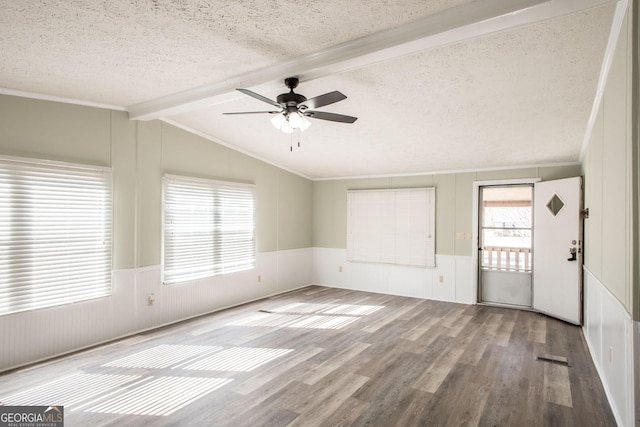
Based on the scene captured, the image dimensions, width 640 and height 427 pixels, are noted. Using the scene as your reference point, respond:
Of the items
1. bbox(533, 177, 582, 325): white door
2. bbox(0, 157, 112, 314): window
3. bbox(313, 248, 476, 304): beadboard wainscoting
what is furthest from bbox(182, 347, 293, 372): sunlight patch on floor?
bbox(533, 177, 582, 325): white door

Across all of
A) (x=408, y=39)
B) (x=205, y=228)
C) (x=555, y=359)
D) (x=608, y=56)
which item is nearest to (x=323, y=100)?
(x=408, y=39)

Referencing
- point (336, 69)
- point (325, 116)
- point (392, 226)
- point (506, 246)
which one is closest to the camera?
point (336, 69)

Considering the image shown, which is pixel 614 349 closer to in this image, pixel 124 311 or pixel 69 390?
pixel 69 390

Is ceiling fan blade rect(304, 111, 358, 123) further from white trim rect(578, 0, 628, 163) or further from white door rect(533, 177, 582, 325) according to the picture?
white door rect(533, 177, 582, 325)

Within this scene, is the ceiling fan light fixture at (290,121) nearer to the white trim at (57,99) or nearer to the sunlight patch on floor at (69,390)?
the white trim at (57,99)

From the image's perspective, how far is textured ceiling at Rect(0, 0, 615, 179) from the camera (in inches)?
88.7

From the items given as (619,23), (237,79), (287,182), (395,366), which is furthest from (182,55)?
(287,182)

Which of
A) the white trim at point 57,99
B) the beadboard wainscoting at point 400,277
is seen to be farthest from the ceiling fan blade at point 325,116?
the beadboard wainscoting at point 400,277

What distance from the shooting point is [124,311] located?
4.30 metres

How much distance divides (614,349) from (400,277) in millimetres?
4210

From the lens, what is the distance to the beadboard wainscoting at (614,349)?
2.08 meters

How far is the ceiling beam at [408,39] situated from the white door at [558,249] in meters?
3.67

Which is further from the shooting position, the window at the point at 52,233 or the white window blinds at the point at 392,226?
the white window blinds at the point at 392,226

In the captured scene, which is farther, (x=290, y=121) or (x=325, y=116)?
(x=325, y=116)
